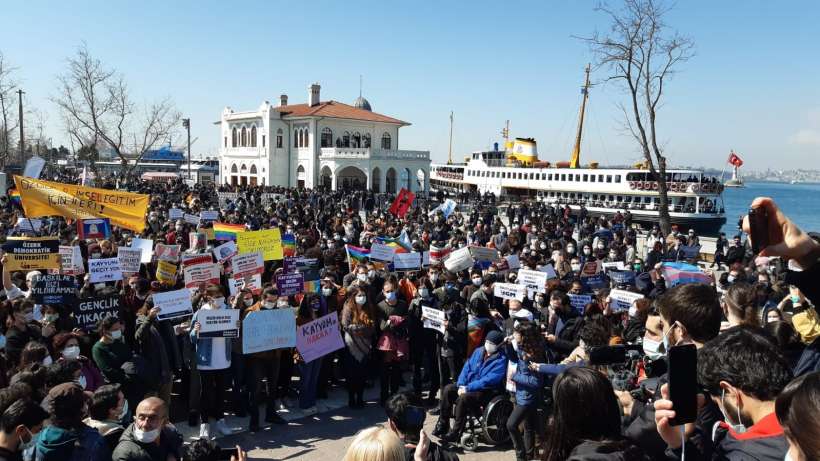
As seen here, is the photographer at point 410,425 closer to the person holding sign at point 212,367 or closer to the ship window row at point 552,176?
the person holding sign at point 212,367

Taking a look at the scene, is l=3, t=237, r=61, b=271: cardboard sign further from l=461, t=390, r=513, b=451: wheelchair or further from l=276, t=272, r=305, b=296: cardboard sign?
l=461, t=390, r=513, b=451: wheelchair

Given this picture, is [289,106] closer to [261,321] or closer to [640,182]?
[640,182]

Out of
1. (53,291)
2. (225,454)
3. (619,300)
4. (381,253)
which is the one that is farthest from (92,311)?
(619,300)

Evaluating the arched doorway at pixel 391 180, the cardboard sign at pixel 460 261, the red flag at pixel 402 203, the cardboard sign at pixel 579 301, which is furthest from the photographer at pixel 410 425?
→ the arched doorway at pixel 391 180

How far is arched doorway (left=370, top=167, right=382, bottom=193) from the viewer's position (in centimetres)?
5208

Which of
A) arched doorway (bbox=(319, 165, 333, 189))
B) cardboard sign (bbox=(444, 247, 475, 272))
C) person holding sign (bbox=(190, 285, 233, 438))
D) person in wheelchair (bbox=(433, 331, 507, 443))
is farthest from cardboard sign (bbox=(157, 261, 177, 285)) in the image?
arched doorway (bbox=(319, 165, 333, 189))

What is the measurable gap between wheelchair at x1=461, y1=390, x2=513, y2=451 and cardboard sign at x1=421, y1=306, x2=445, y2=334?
53.8 inches

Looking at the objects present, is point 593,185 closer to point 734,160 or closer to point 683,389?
point 734,160

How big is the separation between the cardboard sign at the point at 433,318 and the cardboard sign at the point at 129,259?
5.90m

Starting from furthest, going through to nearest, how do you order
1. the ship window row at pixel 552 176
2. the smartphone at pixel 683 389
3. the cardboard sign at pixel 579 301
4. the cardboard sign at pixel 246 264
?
the ship window row at pixel 552 176 → the cardboard sign at pixel 246 264 → the cardboard sign at pixel 579 301 → the smartphone at pixel 683 389

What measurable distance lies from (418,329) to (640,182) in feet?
127

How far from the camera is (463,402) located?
6.60 m

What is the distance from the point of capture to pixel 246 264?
1030 centimetres

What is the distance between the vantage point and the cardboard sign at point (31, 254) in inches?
366
